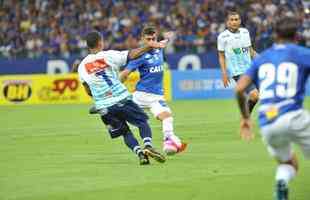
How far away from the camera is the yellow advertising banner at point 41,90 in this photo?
104 ft

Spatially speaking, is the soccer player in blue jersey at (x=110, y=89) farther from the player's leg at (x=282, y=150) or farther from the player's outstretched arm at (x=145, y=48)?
the player's leg at (x=282, y=150)

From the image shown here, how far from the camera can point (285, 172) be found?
8.52 m

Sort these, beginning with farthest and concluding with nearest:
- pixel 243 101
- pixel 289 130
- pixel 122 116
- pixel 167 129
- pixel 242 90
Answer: pixel 167 129, pixel 122 116, pixel 243 101, pixel 242 90, pixel 289 130

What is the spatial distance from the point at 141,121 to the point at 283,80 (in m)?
4.96

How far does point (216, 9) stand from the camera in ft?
120

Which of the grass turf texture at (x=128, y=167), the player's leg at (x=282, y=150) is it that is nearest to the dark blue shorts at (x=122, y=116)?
the grass turf texture at (x=128, y=167)

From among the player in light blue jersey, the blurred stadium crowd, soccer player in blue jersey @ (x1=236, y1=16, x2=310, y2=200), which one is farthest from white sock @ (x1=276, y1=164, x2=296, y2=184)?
the blurred stadium crowd

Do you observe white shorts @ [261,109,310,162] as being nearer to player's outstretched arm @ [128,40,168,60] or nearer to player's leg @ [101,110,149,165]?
player's outstretched arm @ [128,40,168,60]

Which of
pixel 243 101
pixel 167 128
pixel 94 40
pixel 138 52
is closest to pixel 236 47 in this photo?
pixel 167 128

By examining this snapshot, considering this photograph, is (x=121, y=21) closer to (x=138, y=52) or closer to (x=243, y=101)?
(x=138, y=52)

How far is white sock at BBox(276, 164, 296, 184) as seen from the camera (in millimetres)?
8430

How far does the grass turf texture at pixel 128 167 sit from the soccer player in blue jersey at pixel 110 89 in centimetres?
43

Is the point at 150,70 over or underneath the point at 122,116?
over

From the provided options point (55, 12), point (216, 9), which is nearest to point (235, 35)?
point (216, 9)
